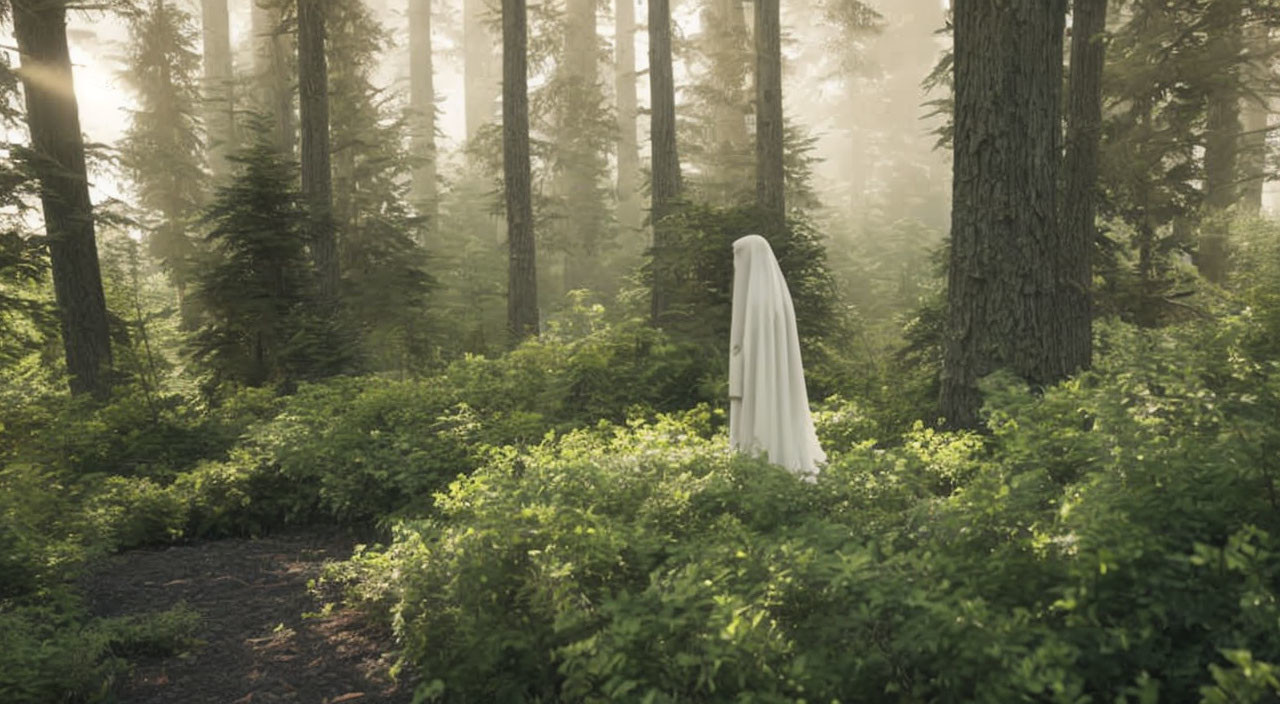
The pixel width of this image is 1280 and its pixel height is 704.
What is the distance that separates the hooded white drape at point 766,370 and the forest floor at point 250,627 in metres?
3.08

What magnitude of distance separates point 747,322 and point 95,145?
37.8 ft

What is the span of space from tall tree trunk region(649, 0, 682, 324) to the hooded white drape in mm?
7568

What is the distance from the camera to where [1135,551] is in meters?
2.92

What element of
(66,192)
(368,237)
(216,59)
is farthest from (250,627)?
(216,59)

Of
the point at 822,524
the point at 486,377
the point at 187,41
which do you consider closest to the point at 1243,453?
the point at 822,524

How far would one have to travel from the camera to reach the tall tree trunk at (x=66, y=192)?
1109cm

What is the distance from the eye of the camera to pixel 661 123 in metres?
15.0

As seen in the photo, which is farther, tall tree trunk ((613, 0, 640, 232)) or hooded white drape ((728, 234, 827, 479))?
tall tree trunk ((613, 0, 640, 232))

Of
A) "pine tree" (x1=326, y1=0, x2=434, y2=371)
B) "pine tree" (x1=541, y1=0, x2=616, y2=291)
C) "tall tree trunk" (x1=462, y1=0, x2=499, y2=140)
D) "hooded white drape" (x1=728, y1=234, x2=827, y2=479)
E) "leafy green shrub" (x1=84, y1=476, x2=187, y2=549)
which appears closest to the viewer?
"hooded white drape" (x1=728, y1=234, x2=827, y2=479)

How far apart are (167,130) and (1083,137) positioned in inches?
880

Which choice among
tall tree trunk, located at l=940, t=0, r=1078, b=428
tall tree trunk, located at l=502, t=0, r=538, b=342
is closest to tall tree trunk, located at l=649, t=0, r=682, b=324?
tall tree trunk, located at l=502, t=0, r=538, b=342

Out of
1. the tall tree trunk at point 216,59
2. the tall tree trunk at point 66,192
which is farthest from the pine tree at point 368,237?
the tall tree trunk at point 216,59

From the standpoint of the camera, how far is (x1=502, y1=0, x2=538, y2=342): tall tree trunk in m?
14.9

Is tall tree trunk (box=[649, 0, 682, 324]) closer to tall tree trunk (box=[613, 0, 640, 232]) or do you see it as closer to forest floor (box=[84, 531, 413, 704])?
forest floor (box=[84, 531, 413, 704])
